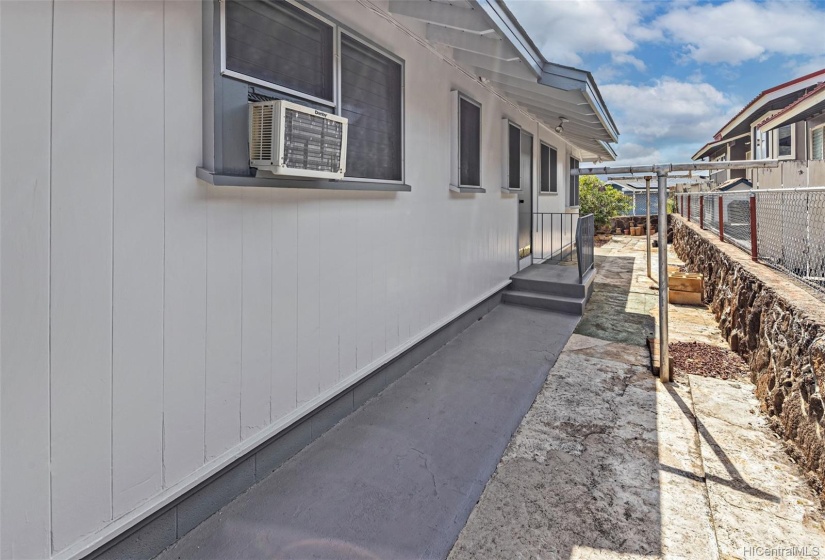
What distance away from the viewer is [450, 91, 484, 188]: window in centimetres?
429

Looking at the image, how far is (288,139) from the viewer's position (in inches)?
77.3

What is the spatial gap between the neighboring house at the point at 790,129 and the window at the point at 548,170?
9.99ft

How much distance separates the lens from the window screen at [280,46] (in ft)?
6.30

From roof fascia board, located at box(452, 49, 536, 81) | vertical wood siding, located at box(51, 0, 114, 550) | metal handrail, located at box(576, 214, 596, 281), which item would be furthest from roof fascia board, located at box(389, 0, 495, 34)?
metal handrail, located at box(576, 214, 596, 281)

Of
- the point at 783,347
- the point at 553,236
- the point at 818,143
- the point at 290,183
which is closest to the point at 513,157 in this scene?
the point at 553,236

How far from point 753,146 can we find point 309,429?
17185 millimetres

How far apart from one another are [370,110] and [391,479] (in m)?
2.37

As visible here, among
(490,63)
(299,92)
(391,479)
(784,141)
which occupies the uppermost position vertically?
(784,141)

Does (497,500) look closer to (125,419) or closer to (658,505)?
(658,505)

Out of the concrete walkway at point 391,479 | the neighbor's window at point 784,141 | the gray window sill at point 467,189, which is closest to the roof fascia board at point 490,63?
the gray window sill at point 467,189

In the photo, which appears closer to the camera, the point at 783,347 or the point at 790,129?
the point at 783,347

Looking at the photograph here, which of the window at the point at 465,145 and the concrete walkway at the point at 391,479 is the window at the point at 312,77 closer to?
the window at the point at 465,145

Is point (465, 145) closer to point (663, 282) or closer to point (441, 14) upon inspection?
point (441, 14)

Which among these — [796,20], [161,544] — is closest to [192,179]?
[161,544]
